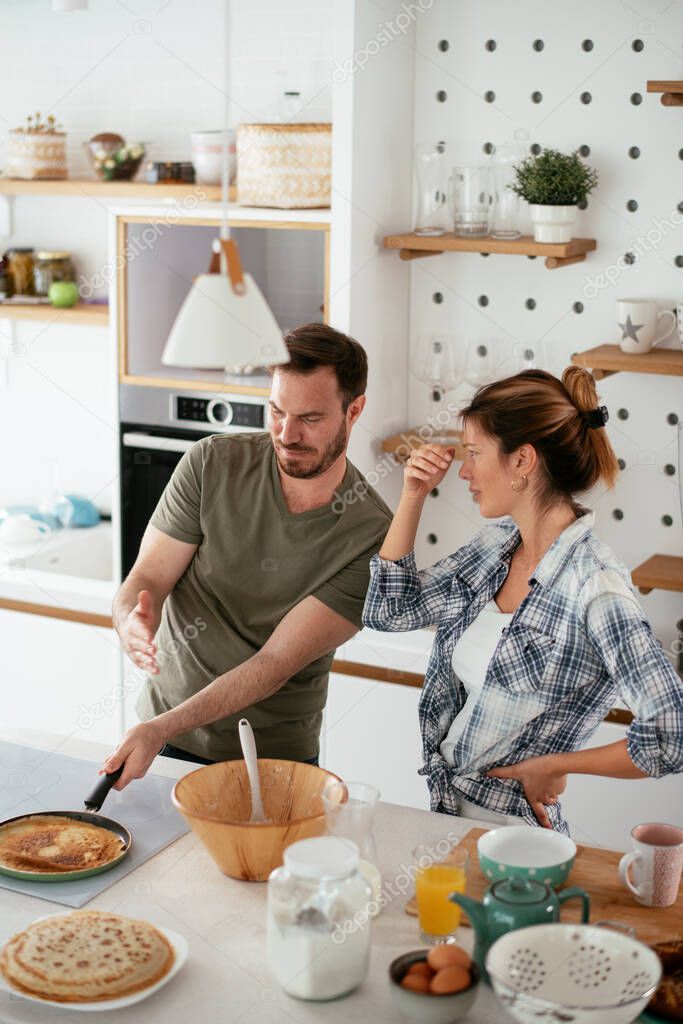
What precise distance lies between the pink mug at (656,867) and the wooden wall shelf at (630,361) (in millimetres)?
1464

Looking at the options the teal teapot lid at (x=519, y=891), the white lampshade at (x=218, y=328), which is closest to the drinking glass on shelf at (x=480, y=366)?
the white lampshade at (x=218, y=328)

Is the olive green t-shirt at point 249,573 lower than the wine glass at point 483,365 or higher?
lower

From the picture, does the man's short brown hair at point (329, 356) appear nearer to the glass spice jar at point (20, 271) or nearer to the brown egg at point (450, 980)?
the brown egg at point (450, 980)

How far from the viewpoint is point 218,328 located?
5.03 ft

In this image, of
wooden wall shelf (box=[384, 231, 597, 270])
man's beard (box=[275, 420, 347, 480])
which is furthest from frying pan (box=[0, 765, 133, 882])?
wooden wall shelf (box=[384, 231, 597, 270])

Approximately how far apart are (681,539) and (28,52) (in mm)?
2614

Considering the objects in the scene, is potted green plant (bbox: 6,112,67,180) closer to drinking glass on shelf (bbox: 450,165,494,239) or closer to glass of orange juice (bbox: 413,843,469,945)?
drinking glass on shelf (bbox: 450,165,494,239)

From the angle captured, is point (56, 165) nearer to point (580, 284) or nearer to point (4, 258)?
point (4, 258)

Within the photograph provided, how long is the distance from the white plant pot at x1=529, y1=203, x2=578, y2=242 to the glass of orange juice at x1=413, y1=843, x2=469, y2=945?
1.84 meters

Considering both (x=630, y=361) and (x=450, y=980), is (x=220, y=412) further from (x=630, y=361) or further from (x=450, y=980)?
(x=450, y=980)

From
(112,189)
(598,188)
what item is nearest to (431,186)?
(598,188)

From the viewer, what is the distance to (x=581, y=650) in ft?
6.39

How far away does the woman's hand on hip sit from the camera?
1.94m

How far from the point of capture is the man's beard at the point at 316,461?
7.38 ft
